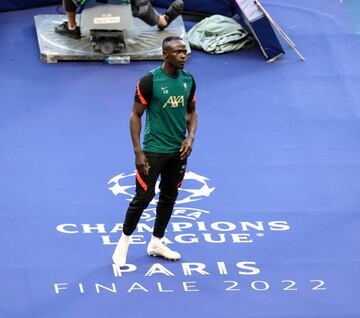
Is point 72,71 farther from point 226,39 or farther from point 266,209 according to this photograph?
point 266,209

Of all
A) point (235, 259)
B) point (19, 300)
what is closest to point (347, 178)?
point (235, 259)

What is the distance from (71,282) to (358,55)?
4.74 metres

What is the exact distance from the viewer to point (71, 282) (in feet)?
23.8

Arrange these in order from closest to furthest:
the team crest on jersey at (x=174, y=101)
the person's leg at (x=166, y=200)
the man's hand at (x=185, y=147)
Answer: the team crest on jersey at (x=174, y=101) < the man's hand at (x=185, y=147) < the person's leg at (x=166, y=200)

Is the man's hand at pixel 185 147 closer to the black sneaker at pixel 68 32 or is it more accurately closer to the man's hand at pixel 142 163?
the man's hand at pixel 142 163

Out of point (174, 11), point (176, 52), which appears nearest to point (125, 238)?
point (176, 52)

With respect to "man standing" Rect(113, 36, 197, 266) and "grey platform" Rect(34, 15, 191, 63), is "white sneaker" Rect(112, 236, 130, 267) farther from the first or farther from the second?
"grey platform" Rect(34, 15, 191, 63)

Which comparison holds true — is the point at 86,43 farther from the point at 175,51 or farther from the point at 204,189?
the point at 175,51

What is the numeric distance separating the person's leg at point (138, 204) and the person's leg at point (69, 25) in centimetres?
378

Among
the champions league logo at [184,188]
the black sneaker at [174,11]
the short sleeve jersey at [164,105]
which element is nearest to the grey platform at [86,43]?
the black sneaker at [174,11]

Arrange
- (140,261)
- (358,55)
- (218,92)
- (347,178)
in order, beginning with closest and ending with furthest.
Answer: (140,261) → (347,178) → (218,92) → (358,55)

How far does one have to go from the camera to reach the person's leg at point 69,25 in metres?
10.6

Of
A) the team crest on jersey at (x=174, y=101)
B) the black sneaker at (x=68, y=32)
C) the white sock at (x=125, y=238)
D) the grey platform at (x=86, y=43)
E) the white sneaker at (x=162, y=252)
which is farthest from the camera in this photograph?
the black sneaker at (x=68, y=32)

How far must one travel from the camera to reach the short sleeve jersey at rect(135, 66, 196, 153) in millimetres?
6969
